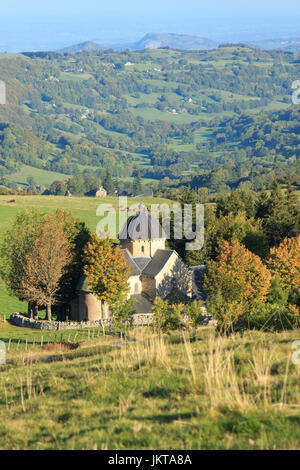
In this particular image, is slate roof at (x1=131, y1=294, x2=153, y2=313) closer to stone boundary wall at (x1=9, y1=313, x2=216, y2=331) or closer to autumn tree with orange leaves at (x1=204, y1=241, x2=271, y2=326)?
stone boundary wall at (x1=9, y1=313, x2=216, y2=331)

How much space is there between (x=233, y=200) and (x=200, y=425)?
92.4 m

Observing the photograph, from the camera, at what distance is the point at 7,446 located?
982 cm

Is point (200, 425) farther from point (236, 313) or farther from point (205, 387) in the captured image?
point (236, 313)

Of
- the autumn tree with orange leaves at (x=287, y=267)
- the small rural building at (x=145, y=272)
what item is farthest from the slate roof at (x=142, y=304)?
the autumn tree with orange leaves at (x=287, y=267)

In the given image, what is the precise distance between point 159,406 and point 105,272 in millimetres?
49373

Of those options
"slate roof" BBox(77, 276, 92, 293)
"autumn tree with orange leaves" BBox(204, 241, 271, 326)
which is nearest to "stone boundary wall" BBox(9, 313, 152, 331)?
"slate roof" BBox(77, 276, 92, 293)

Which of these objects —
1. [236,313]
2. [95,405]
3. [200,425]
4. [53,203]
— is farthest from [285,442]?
[53,203]

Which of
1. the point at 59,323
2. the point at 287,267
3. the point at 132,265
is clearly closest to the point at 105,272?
the point at 132,265

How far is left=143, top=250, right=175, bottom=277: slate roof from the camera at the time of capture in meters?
66.1

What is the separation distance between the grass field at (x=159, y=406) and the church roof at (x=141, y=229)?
53101 millimetres

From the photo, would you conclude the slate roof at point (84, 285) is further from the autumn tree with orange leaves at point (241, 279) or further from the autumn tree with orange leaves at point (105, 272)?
the autumn tree with orange leaves at point (241, 279)

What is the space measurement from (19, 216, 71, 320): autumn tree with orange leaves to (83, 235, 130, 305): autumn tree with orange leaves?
308 cm

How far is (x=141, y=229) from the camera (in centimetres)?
6819

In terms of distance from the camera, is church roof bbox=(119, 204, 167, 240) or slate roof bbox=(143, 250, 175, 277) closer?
slate roof bbox=(143, 250, 175, 277)
